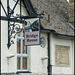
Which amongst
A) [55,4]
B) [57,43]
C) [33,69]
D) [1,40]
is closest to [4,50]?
[1,40]

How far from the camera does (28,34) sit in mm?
23266

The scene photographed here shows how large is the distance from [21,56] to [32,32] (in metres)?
4.84

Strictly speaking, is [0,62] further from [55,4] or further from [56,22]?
[55,4]

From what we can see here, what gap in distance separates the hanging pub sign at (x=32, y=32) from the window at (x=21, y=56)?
13.5ft

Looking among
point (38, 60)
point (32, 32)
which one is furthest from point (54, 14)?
point (32, 32)

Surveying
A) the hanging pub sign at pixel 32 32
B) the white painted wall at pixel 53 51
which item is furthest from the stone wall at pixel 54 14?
the hanging pub sign at pixel 32 32

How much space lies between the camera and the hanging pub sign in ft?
75.2

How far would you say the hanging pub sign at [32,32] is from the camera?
22927 mm

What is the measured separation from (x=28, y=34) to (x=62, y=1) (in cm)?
1201

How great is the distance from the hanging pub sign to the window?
4.13 meters

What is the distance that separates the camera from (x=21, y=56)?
27703 millimetres

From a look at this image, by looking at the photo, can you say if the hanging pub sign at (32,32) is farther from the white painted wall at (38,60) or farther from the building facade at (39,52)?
the white painted wall at (38,60)

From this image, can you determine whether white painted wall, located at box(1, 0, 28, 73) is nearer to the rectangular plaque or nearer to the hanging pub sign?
the hanging pub sign

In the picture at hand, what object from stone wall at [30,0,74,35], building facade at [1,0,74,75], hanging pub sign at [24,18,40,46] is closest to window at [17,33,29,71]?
building facade at [1,0,74,75]
